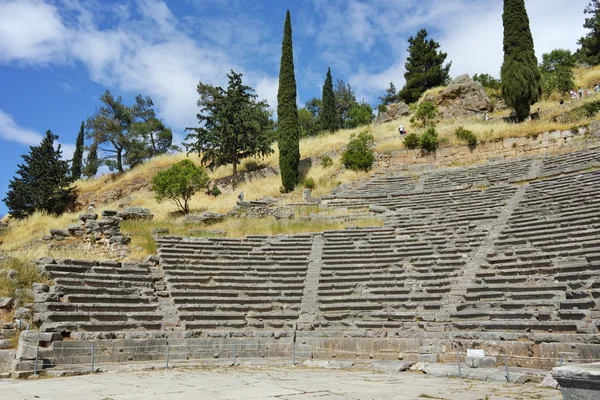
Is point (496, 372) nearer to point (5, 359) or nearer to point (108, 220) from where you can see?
point (5, 359)

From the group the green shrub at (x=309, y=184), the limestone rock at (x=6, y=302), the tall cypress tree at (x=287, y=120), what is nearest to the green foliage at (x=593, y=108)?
the green shrub at (x=309, y=184)

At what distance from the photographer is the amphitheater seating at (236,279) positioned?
14031 mm

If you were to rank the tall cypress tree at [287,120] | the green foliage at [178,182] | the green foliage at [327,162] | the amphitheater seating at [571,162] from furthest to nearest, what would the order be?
1. the green foliage at [327,162]
2. the tall cypress tree at [287,120]
3. the green foliage at [178,182]
4. the amphitheater seating at [571,162]

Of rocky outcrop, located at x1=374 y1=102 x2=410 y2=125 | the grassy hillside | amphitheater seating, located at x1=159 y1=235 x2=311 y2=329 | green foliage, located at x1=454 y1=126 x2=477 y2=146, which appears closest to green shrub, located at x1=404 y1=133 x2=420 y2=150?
the grassy hillside

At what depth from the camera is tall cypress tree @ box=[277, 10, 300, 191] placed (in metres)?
32.1

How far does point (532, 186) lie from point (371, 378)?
634 inches

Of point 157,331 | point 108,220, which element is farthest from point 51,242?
point 157,331

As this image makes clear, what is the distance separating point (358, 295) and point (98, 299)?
8114 mm

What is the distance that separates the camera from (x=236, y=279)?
52.2 feet

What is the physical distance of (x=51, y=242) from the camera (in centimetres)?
1906

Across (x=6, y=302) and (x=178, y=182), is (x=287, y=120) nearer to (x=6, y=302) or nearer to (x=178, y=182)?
(x=178, y=182)

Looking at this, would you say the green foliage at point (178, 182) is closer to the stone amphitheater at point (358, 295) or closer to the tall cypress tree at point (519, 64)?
the stone amphitheater at point (358, 295)

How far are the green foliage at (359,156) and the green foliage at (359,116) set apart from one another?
26.3 meters

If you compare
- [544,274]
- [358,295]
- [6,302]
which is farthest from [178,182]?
[544,274]
